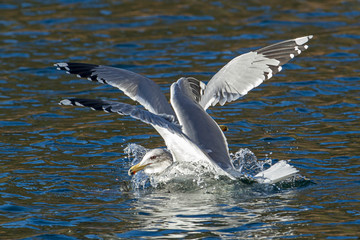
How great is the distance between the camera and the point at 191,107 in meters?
8.26

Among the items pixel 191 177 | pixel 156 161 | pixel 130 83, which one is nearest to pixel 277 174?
pixel 191 177

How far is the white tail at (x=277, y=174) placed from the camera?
23.4 feet

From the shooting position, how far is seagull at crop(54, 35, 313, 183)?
7184 millimetres

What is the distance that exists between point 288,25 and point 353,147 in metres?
7.18

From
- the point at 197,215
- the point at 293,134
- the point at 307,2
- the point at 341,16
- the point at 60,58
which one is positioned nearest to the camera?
the point at 197,215

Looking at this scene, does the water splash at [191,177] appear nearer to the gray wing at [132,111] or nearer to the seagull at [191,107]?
the seagull at [191,107]

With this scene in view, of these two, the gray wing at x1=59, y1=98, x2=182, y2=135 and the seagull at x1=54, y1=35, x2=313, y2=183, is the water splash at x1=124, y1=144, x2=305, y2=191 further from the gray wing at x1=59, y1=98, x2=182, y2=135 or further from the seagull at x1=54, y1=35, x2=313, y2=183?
the gray wing at x1=59, y1=98, x2=182, y2=135

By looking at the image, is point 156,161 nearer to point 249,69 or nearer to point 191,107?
point 191,107

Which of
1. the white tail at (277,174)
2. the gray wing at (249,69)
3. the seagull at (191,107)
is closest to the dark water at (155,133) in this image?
Answer: the white tail at (277,174)

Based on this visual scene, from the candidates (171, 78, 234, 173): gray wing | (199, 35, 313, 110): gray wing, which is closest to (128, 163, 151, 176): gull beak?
(171, 78, 234, 173): gray wing

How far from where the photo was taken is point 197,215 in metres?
6.59

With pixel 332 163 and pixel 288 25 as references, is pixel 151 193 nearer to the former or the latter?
pixel 332 163

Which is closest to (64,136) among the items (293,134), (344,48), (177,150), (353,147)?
(177,150)

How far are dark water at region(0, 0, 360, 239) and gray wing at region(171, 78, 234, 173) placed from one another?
1.35 ft
